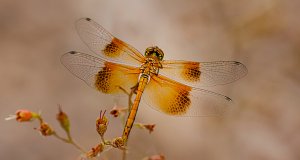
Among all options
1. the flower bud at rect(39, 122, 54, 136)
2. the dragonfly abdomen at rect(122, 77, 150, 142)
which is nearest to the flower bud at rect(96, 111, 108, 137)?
the flower bud at rect(39, 122, 54, 136)

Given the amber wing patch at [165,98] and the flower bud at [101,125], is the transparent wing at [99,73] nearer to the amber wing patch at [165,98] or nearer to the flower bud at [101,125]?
the amber wing patch at [165,98]

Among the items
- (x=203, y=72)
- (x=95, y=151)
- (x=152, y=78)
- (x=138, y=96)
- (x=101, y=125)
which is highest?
(x=203, y=72)

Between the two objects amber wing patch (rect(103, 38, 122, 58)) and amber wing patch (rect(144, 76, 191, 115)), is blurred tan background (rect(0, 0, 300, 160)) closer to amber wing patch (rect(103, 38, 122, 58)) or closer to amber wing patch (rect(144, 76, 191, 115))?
amber wing patch (rect(103, 38, 122, 58))

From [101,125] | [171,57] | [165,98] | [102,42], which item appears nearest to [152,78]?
[165,98]

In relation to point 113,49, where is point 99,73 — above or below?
below

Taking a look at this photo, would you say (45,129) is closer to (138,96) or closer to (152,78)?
(138,96)

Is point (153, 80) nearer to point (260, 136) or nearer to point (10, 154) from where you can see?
point (10, 154)

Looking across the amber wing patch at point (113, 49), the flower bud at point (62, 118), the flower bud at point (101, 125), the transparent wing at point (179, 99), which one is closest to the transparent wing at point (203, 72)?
the transparent wing at point (179, 99)

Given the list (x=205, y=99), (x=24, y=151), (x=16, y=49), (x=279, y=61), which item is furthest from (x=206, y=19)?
(x=205, y=99)
